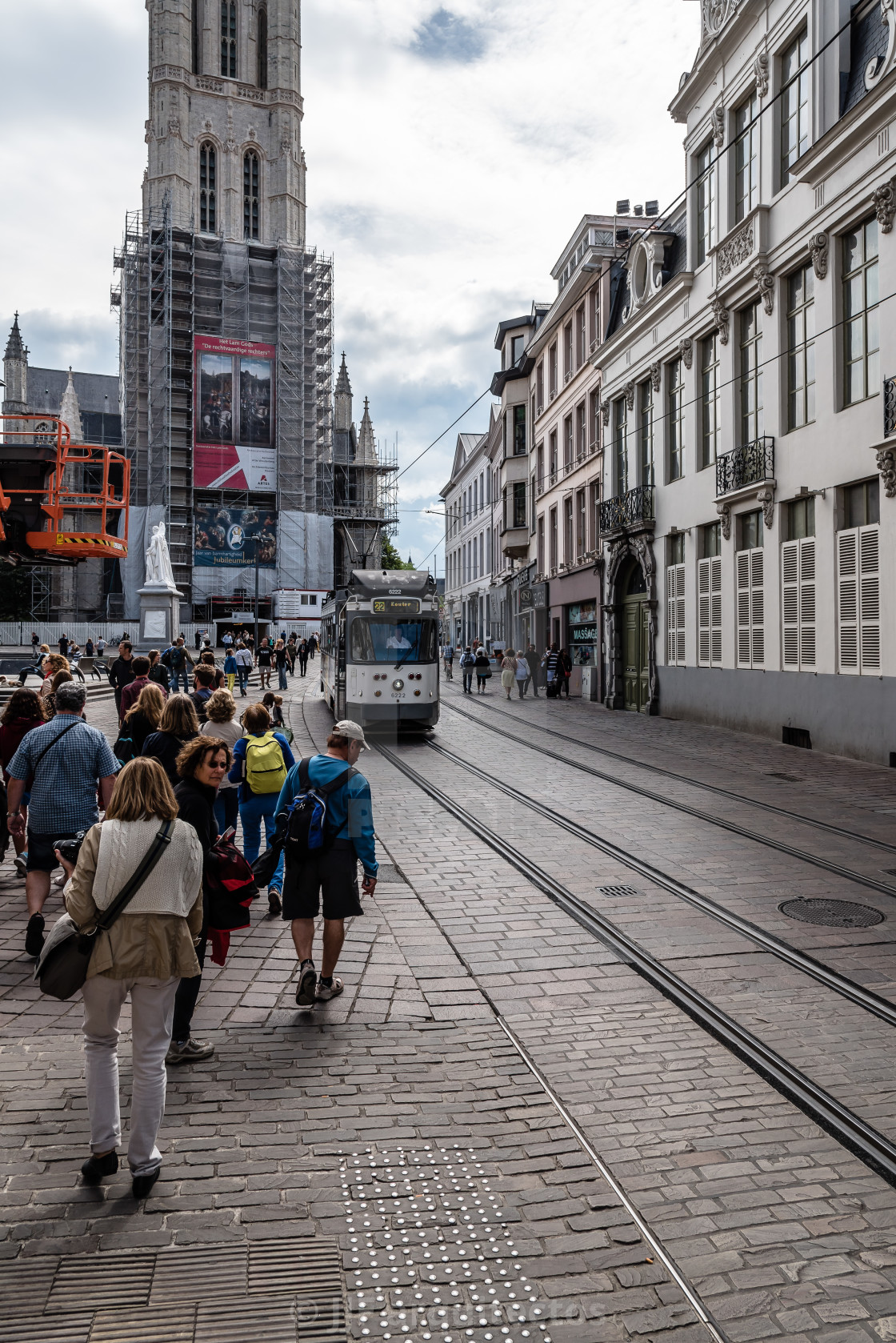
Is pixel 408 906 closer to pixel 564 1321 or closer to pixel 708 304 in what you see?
pixel 564 1321

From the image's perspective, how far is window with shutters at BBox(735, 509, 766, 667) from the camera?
19828mm

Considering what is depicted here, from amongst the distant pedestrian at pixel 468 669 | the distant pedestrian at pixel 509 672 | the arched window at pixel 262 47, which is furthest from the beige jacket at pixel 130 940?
the arched window at pixel 262 47

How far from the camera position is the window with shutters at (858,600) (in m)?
15.8

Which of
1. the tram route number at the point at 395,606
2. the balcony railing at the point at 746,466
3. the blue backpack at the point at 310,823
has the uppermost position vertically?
the balcony railing at the point at 746,466

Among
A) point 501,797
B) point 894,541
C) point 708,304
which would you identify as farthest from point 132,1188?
point 708,304

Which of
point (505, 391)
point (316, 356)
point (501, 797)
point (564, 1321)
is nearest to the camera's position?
point (564, 1321)

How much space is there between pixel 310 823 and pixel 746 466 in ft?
54.8

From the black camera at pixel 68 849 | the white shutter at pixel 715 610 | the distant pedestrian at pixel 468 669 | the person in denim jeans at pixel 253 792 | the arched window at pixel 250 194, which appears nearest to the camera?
the black camera at pixel 68 849

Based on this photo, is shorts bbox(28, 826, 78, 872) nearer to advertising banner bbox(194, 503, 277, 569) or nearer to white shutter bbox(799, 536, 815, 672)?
white shutter bbox(799, 536, 815, 672)

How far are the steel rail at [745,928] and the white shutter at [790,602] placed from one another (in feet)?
28.0

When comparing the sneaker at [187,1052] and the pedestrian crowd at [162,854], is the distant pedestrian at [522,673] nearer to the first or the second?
the pedestrian crowd at [162,854]

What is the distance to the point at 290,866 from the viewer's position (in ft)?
18.5

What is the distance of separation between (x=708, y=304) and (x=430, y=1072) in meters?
20.7

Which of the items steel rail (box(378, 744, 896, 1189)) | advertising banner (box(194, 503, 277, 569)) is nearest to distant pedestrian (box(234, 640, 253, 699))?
steel rail (box(378, 744, 896, 1189))
